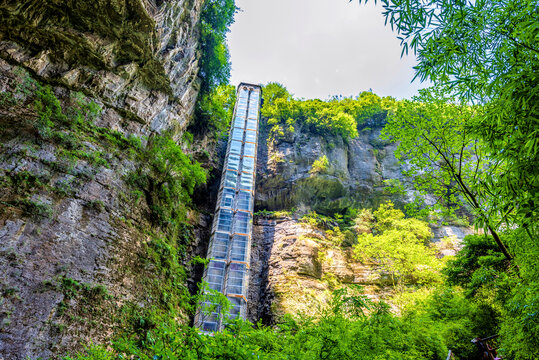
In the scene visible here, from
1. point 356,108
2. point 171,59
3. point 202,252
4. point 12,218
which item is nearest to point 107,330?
point 12,218

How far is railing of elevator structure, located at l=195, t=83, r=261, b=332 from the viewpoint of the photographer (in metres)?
13.5

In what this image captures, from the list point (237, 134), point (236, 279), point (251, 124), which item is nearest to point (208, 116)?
point (237, 134)

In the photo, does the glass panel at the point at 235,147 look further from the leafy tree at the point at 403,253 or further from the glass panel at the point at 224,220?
the leafy tree at the point at 403,253

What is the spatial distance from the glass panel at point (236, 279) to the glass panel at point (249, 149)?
856 cm

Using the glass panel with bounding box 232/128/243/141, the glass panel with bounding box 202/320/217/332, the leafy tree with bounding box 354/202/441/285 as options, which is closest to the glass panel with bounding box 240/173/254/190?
the glass panel with bounding box 232/128/243/141

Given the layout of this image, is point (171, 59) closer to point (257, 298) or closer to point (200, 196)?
point (200, 196)

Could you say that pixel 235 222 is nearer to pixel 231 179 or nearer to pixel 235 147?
pixel 231 179

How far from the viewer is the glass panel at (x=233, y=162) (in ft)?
62.8

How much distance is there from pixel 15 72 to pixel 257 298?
13.5 meters

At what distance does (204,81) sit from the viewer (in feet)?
62.2

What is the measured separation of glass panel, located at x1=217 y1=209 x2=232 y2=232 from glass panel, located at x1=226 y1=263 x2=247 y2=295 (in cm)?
226

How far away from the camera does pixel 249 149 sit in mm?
20594

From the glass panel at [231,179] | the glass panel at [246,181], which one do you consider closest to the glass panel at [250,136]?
the glass panel at [246,181]

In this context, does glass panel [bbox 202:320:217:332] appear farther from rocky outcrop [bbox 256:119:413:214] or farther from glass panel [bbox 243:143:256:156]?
glass panel [bbox 243:143:256:156]
